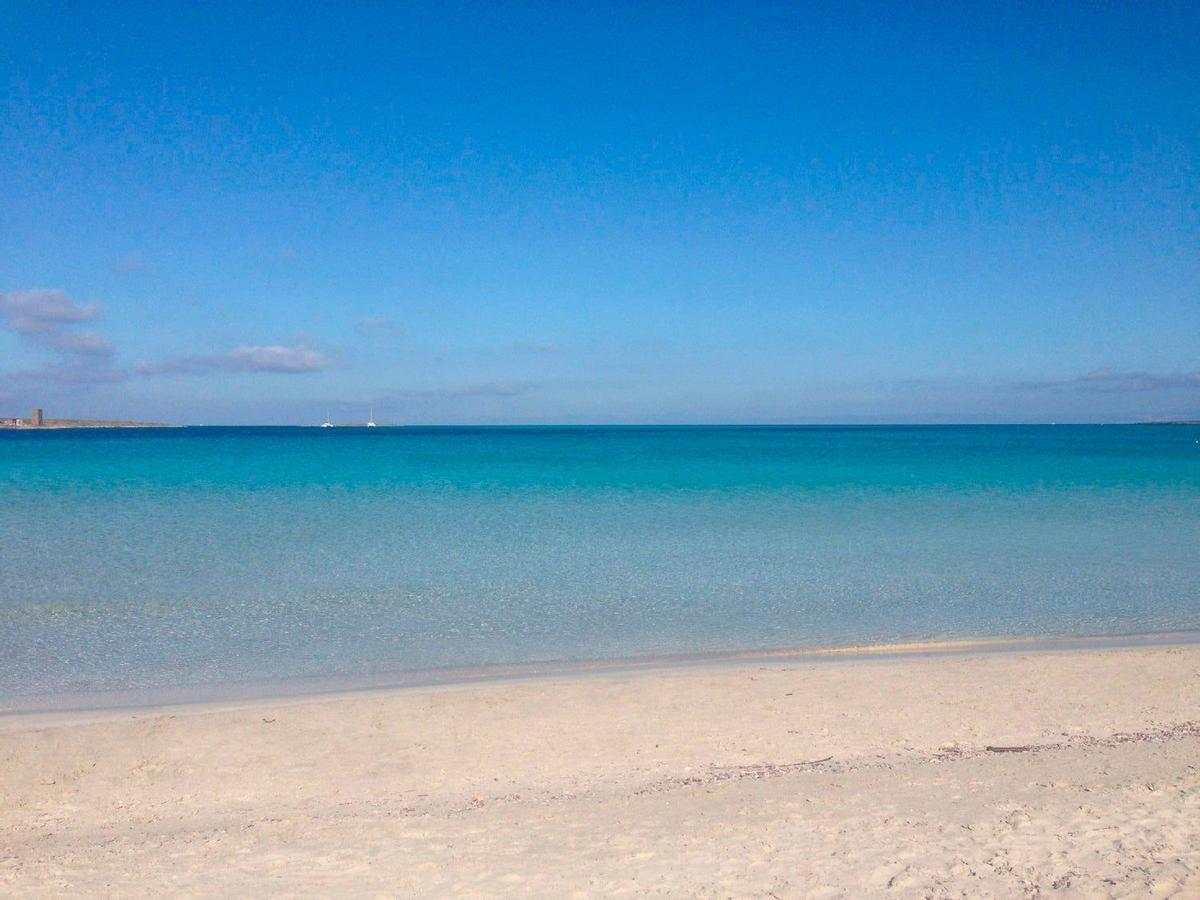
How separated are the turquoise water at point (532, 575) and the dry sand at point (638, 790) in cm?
175

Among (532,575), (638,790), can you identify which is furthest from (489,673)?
(532,575)

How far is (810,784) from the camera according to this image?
5164 millimetres

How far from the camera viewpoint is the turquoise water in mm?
8867

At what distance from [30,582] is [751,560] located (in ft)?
35.3

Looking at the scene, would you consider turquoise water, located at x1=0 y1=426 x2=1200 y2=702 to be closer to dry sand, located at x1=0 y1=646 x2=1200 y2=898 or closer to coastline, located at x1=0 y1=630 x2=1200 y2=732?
coastline, located at x1=0 y1=630 x2=1200 y2=732

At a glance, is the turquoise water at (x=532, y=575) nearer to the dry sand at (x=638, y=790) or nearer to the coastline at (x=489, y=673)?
the coastline at (x=489, y=673)

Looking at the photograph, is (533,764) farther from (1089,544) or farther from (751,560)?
(1089,544)

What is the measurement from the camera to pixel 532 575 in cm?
1295

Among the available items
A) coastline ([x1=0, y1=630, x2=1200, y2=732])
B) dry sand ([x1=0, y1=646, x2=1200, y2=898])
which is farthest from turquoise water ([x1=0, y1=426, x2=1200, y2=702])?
dry sand ([x1=0, y1=646, x2=1200, y2=898])

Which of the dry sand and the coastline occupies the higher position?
the dry sand

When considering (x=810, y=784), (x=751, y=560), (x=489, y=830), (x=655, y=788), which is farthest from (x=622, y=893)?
(x=751, y=560)

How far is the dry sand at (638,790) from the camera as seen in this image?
159 inches

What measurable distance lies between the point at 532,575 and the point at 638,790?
25.9 feet

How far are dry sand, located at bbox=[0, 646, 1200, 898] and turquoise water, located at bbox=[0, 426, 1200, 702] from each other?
1754 millimetres
